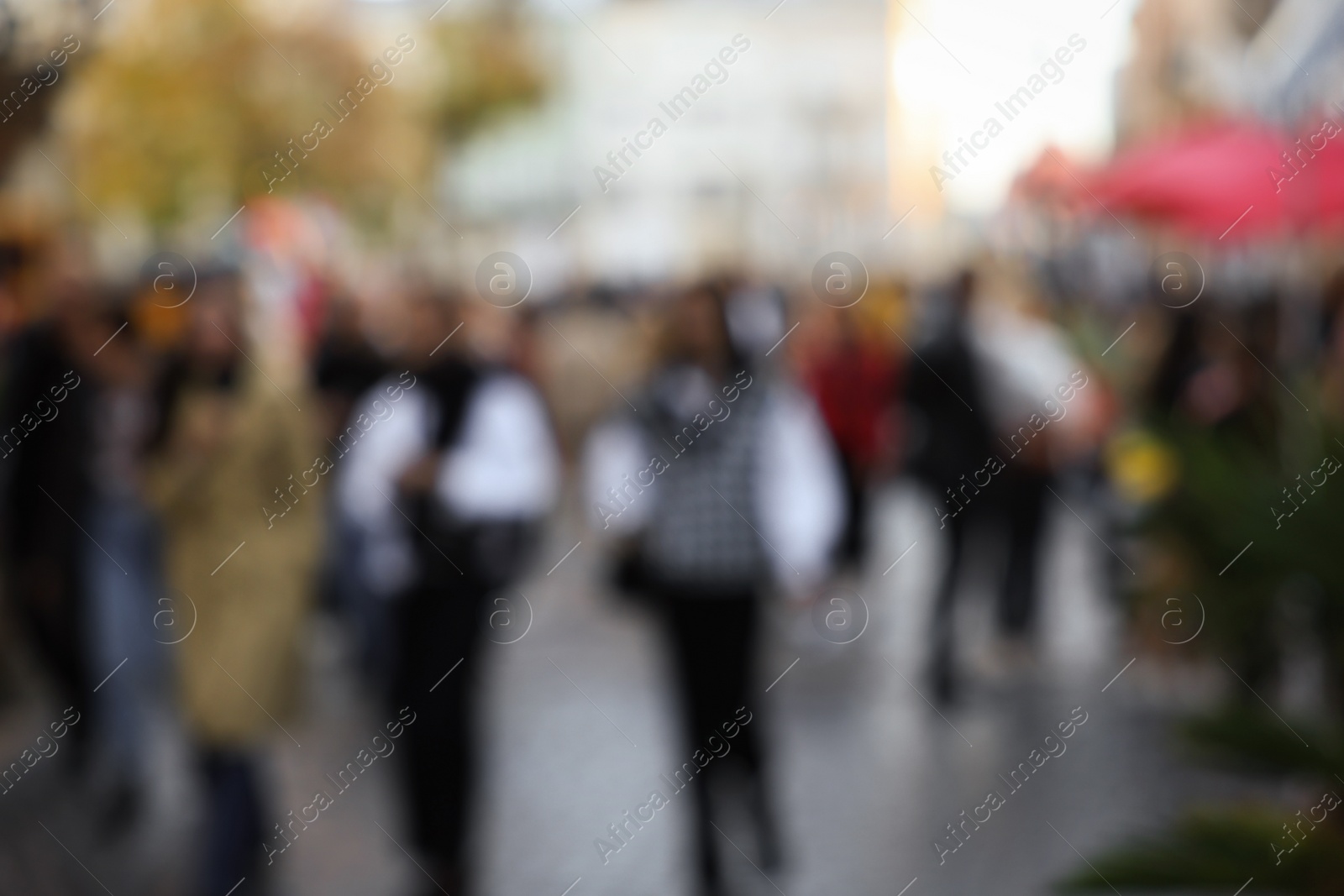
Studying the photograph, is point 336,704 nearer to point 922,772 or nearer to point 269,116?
point 922,772

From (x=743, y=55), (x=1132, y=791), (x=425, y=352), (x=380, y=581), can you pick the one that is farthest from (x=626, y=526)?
(x=743, y=55)

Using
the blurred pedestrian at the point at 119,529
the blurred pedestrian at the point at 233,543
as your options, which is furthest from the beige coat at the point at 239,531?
the blurred pedestrian at the point at 119,529

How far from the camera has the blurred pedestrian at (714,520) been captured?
5.38 meters

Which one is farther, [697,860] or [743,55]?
[743,55]

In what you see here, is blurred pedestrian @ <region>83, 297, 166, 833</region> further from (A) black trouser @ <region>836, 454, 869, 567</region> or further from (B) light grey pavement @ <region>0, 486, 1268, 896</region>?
(A) black trouser @ <region>836, 454, 869, 567</region>

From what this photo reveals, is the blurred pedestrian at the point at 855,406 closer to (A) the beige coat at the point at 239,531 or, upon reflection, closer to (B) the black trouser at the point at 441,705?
(B) the black trouser at the point at 441,705

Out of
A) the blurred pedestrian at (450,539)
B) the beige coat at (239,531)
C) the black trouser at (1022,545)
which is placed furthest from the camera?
the black trouser at (1022,545)

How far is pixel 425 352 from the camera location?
5574 mm

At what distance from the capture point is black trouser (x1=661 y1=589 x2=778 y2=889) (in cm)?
543

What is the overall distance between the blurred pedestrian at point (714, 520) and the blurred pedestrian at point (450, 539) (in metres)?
0.35

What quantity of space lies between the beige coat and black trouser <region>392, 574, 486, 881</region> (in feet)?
1.29

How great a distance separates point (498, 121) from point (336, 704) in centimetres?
3464

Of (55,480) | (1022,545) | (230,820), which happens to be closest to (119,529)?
(55,480)

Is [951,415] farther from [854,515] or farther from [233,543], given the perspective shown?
[233,543]
